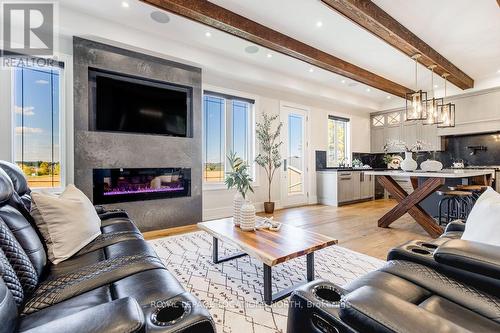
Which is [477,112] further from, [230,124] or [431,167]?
[230,124]

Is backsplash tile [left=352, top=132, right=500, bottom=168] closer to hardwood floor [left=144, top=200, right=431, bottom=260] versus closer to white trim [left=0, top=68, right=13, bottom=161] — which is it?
hardwood floor [left=144, top=200, right=431, bottom=260]

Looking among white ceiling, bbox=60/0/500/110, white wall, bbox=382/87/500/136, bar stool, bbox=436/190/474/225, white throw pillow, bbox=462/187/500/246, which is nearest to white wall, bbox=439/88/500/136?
white wall, bbox=382/87/500/136

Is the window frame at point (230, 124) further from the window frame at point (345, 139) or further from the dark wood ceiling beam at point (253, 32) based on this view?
the window frame at point (345, 139)

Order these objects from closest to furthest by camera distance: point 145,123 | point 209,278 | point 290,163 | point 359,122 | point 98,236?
point 98,236 → point 209,278 → point 145,123 → point 290,163 → point 359,122

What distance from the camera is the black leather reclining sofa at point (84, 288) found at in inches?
27.9

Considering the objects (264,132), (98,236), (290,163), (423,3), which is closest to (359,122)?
(290,163)

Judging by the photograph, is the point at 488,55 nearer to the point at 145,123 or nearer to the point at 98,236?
the point at 145,123

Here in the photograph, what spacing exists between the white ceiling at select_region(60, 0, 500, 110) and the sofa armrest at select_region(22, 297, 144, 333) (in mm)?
3193

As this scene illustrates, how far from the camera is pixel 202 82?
445cm

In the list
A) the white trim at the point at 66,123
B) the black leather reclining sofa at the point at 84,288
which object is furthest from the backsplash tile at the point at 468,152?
the white trim at the point at 66,123

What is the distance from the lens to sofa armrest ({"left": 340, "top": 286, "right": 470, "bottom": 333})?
67 cm

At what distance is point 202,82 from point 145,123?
1311 millimetres

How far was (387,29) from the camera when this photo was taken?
3.11m

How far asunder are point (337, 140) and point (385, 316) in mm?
6611
